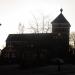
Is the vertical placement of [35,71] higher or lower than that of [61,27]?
lower

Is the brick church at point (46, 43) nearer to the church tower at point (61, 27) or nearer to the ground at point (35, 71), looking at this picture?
the church tower at point (61, 27)

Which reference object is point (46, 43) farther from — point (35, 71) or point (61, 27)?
point (35, 71)

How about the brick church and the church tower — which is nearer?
the brick church

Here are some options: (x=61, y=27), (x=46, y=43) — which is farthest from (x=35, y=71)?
(x=61, y=27)

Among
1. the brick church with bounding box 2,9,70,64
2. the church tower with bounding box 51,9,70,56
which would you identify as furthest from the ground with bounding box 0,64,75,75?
the church tower with bounding box 51,9,70,56

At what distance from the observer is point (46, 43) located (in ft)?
212

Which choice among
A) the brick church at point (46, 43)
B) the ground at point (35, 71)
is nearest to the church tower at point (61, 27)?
the brick church at point (46, 43)

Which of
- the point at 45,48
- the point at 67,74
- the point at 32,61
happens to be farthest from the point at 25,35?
the point at 67,74

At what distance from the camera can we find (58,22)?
242ft

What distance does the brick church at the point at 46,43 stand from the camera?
60.2 m

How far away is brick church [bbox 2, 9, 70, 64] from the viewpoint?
197 ft

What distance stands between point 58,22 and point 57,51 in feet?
33.0

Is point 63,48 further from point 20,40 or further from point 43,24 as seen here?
point 20,40

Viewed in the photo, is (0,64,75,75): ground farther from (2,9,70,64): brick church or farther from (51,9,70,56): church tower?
(51,9,70,56): church tower
